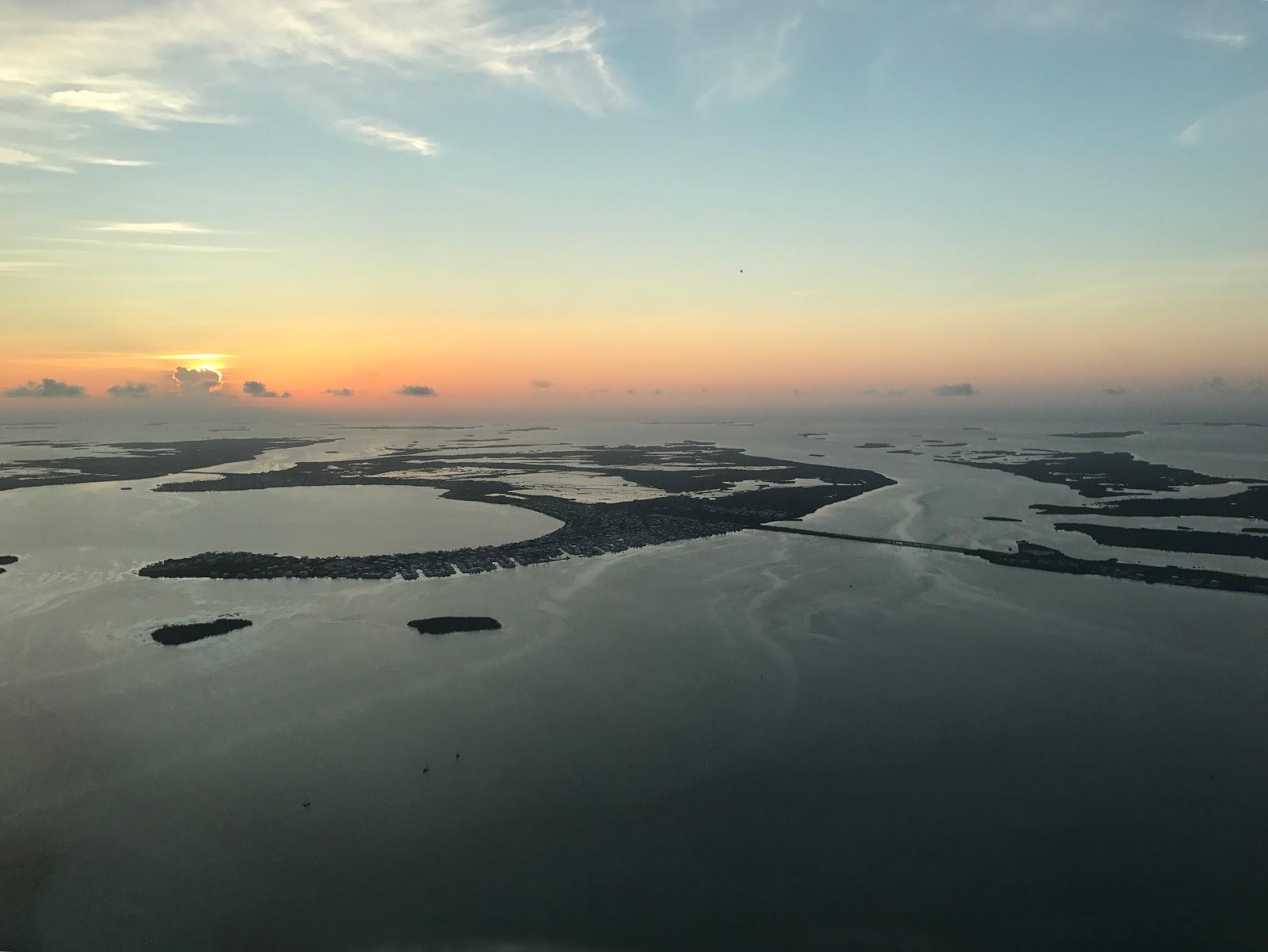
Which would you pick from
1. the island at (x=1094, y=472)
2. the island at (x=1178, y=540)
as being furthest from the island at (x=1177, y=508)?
the island at (x=1178, y=540)

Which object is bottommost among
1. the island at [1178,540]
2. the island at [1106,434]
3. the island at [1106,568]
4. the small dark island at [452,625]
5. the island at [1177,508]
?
the small dark island at [452,625]

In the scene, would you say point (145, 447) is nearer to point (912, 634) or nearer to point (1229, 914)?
point (912, 634)

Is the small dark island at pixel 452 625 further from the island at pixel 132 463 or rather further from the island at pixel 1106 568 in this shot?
the island at pixel 132 463

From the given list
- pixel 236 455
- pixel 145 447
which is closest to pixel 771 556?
pixel 236 455

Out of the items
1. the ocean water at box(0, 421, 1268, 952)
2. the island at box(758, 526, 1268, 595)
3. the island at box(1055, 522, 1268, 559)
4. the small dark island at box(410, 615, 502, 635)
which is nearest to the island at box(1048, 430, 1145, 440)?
the island at box(1055, 522, 1268, 559)

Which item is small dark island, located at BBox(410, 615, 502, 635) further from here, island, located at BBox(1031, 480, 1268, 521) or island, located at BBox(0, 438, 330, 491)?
island, located at BBox(0, 438, 330, 491)

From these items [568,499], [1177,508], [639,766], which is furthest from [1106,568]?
[568,499]

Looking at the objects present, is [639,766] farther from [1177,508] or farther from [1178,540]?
[1177,508]
